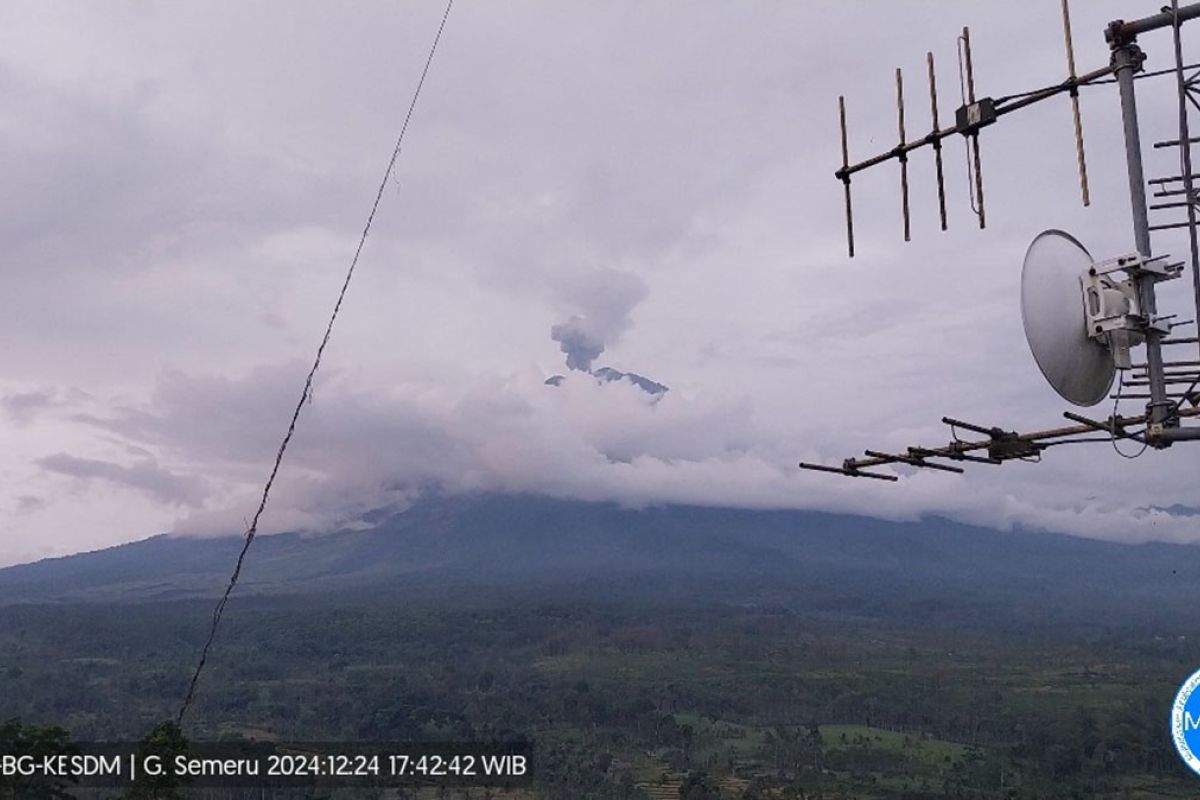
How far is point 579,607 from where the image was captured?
14188 cm

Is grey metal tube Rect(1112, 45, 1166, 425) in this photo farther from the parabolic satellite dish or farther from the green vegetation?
the green vegetation

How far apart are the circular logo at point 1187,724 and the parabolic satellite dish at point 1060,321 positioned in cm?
128

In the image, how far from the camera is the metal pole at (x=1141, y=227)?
378 centimetres

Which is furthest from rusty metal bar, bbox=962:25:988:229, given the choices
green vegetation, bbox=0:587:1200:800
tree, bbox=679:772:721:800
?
tree, bbox=679:772:721:800

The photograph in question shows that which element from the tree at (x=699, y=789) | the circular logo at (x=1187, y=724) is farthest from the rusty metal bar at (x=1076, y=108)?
the tree at (x=699, y=789)

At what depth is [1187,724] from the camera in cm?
388

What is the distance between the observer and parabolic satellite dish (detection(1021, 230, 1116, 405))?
3.91 metres

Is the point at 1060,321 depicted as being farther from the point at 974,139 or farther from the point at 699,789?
the point at 699,789

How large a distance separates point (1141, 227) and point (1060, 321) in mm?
479

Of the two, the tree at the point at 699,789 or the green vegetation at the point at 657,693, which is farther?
the green vegetation at the point at 657,693

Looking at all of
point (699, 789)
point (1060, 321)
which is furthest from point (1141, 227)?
point (699, 789)

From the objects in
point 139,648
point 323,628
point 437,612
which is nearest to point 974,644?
point 437,612

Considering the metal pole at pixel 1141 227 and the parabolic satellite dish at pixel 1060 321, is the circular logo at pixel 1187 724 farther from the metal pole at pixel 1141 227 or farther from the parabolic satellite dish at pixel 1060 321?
the parabolic satellite dish at pixel 1060 321

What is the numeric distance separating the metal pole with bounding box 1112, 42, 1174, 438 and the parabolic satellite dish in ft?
0.67
